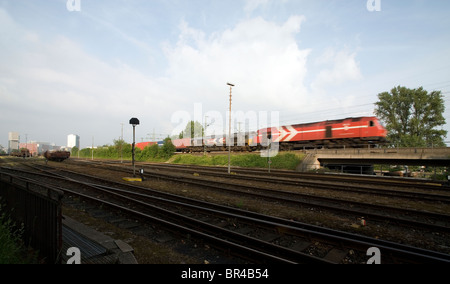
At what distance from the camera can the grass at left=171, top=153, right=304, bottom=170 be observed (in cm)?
2725

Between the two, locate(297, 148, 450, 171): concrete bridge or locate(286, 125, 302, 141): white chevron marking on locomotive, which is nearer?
locate(297, 148, 450, 171): concrete bridge

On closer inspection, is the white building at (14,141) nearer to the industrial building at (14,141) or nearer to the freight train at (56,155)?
the industrial building at (14,141)

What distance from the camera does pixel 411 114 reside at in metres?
45.7

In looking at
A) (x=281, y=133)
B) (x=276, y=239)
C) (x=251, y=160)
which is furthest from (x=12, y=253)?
(x=281, y=133)

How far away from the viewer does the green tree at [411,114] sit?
139 feet

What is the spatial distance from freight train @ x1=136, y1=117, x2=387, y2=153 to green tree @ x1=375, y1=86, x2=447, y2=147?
20005 mm

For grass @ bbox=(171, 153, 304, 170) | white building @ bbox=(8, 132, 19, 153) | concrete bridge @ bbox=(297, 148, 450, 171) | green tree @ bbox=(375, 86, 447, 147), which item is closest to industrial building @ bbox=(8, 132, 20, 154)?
white building @ bbox=(8, 132, 19, 153)

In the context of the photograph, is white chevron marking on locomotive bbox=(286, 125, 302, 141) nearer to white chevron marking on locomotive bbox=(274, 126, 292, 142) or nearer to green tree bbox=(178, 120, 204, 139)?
white chevron marking on locomotive bbox=(274, 126, 292, 142)

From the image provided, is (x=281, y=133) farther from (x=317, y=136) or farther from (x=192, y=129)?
(x=192, y=129)

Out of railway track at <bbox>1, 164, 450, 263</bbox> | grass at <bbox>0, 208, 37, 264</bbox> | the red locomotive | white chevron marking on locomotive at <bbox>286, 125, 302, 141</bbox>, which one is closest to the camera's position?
grass at <bbox>0, 208, 37, 264</bbox>

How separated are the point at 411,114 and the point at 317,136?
30.5 m

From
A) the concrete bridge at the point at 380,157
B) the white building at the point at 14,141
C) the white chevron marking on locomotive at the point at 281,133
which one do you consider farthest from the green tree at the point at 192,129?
the white building at the point at 14,141

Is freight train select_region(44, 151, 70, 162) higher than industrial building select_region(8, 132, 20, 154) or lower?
lower
